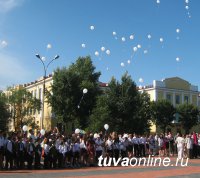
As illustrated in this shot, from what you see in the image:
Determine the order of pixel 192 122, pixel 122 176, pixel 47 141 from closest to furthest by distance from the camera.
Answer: pixel 122 176
pixel 47 141
pixel 192 122

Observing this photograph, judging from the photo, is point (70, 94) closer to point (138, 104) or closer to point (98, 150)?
point (138, 104)

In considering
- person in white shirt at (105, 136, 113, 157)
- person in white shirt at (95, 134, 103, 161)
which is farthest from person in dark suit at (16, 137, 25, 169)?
person in white shirt at (105, 136, 113, 157)

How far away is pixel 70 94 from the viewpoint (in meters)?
54.4

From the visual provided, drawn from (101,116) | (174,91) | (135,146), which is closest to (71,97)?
(101,116)

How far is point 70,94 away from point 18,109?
60.8ft

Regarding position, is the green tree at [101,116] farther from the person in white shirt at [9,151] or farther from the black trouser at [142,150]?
the person in white shirt at [9,151]

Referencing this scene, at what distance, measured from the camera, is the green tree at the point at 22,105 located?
221ft

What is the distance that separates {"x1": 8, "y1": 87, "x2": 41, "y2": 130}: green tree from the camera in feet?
221

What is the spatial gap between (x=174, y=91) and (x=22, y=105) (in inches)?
1163

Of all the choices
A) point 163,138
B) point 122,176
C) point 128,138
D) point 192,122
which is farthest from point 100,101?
point 122,176

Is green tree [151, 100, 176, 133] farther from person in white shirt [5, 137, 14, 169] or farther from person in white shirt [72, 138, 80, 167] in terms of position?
person in white shirt [5, 137, 14, 169]

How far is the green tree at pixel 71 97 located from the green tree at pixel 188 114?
57.2 ft

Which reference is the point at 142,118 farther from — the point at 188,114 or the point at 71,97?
the point at 188,114

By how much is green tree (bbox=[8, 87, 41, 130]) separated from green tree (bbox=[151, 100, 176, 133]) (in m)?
20.6
